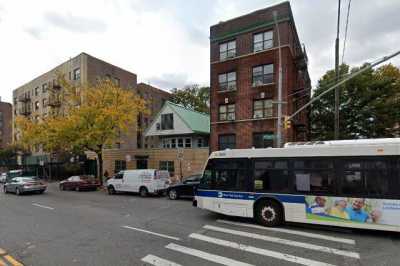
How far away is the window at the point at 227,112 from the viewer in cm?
2353

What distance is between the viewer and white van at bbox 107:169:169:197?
16.7 metres

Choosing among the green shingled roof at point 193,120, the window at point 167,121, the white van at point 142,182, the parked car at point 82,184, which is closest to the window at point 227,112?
the green shingled roof at point 193,120

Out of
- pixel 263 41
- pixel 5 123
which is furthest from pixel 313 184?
pixel 5 123

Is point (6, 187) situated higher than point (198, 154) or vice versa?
point (198, 154)

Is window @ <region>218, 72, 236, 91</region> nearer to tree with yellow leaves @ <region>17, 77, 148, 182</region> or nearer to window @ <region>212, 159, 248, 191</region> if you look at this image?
tree with yellow leaves @ <region>17, 77, 148, 182</region>

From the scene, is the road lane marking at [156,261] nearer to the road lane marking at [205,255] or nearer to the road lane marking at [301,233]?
the road lane marking at [205,255]

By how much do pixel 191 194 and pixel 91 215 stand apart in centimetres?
580

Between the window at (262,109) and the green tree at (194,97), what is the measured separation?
2885 centimetres

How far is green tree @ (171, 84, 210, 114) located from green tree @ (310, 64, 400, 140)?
2519 cm

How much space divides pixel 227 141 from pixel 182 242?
676 inches

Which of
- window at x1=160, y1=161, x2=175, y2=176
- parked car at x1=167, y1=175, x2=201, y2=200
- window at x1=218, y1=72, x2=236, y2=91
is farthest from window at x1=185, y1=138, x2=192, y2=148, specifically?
parked car at x1=167, y1=175, x2=201, y2=200

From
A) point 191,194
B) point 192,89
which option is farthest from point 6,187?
point 192,89

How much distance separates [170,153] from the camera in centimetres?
2580

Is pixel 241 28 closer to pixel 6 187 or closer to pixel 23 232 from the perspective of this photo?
pixel 23 232
